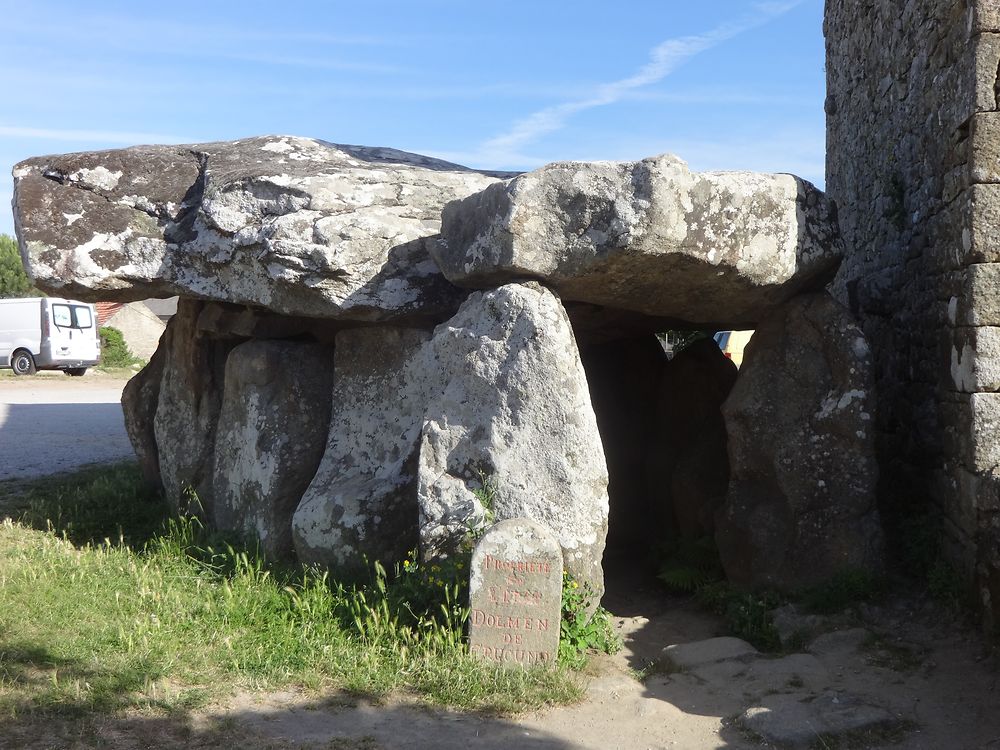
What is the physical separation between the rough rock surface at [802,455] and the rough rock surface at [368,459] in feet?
6.20

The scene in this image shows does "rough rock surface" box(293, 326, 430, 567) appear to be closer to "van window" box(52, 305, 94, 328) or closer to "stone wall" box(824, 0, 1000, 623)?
"stone wall" box(824, 0, 1000, 623)

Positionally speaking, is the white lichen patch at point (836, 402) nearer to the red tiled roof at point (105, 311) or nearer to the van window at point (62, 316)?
the van window at point (62, 316)

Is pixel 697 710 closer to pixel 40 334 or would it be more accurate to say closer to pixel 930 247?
pixel 930 247

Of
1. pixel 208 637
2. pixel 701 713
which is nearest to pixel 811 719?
pixel 701 713

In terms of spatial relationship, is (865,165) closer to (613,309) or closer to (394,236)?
(613,309)

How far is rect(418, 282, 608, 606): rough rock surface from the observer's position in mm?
4816

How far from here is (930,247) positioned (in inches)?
222

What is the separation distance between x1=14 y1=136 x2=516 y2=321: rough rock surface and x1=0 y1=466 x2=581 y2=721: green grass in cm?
161

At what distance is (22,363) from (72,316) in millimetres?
1388

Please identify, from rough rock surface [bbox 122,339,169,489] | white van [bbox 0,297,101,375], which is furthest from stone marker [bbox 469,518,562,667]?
white van [bbox 0,297,101,375]

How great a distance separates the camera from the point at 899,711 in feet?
13.4

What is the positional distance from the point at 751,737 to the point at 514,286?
2427 mm

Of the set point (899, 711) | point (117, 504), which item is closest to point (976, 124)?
point (899, 711)

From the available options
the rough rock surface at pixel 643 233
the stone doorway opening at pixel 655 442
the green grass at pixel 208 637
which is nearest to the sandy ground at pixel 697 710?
the green grass at pixel 208 637
